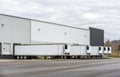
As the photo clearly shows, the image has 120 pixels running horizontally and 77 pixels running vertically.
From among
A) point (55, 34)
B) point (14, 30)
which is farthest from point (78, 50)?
point (55, 34)

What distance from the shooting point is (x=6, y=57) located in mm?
75625

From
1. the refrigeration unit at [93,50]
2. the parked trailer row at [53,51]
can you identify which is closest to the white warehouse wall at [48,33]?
the parked trailer row at [53,51]

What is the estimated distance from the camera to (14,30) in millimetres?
79062

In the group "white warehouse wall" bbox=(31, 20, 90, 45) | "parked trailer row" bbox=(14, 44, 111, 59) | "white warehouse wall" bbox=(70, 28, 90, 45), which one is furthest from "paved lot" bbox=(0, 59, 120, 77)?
"white warehouse wall" bbox=(70, 28, 90, 45)

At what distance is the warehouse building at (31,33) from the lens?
76.4 meters

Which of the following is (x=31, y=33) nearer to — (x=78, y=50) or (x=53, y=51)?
(x=53, y=51)

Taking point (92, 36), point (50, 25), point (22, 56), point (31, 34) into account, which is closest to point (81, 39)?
point (92, 36)

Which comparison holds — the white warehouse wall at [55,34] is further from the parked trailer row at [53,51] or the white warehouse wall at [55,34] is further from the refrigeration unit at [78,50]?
the refrigeration unit at [78,50]

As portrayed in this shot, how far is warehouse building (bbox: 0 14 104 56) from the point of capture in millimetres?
76438

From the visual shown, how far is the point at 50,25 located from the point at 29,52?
60.7 ft

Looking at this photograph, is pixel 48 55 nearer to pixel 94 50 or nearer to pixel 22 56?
pixel 22 56

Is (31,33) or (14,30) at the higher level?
(14,30)

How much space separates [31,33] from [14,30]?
635 cm

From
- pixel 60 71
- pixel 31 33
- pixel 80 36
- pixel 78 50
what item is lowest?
pixel 60 71
